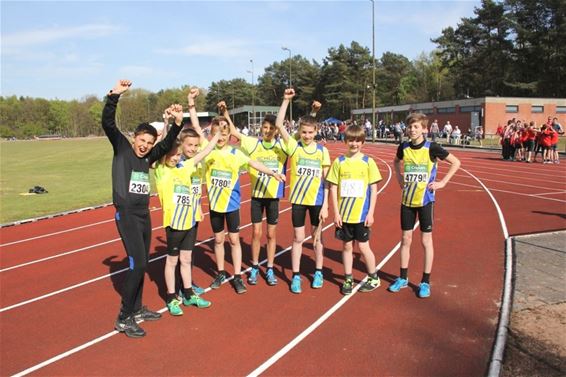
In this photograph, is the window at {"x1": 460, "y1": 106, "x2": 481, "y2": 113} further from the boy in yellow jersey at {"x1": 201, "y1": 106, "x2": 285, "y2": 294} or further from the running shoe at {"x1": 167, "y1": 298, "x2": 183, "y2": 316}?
the running shoe at {"x1": 167, "y1": 298, "x2": 183, "y2": 316}

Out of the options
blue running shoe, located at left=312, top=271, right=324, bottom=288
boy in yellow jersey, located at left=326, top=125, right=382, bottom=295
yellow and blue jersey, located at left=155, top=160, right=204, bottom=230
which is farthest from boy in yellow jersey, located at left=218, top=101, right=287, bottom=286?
yellow and blue jersey, located at left=155, top=160, right=204, bottom=230

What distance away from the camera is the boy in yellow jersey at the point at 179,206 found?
4.77m

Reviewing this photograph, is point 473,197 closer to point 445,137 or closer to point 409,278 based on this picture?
point 409,278

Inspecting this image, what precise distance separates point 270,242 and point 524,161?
17.9 meters

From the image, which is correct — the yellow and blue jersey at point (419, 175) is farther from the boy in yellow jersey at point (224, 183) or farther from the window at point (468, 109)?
the window at point (468, 109)

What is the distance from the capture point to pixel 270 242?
5.71 metres

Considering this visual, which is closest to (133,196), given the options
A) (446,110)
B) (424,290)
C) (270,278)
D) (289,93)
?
(270,278)

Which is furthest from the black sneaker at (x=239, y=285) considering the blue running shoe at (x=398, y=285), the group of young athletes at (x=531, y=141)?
the group of young athletes at (x=531, y=141)

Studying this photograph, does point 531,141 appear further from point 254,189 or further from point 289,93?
point 254,189

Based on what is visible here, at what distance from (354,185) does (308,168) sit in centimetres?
58

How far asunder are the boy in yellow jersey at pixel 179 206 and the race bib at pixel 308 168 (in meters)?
1.07

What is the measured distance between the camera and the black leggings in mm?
4320

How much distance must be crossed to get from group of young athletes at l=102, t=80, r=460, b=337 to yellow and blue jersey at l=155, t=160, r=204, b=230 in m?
0.01

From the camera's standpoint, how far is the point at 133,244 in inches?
171
